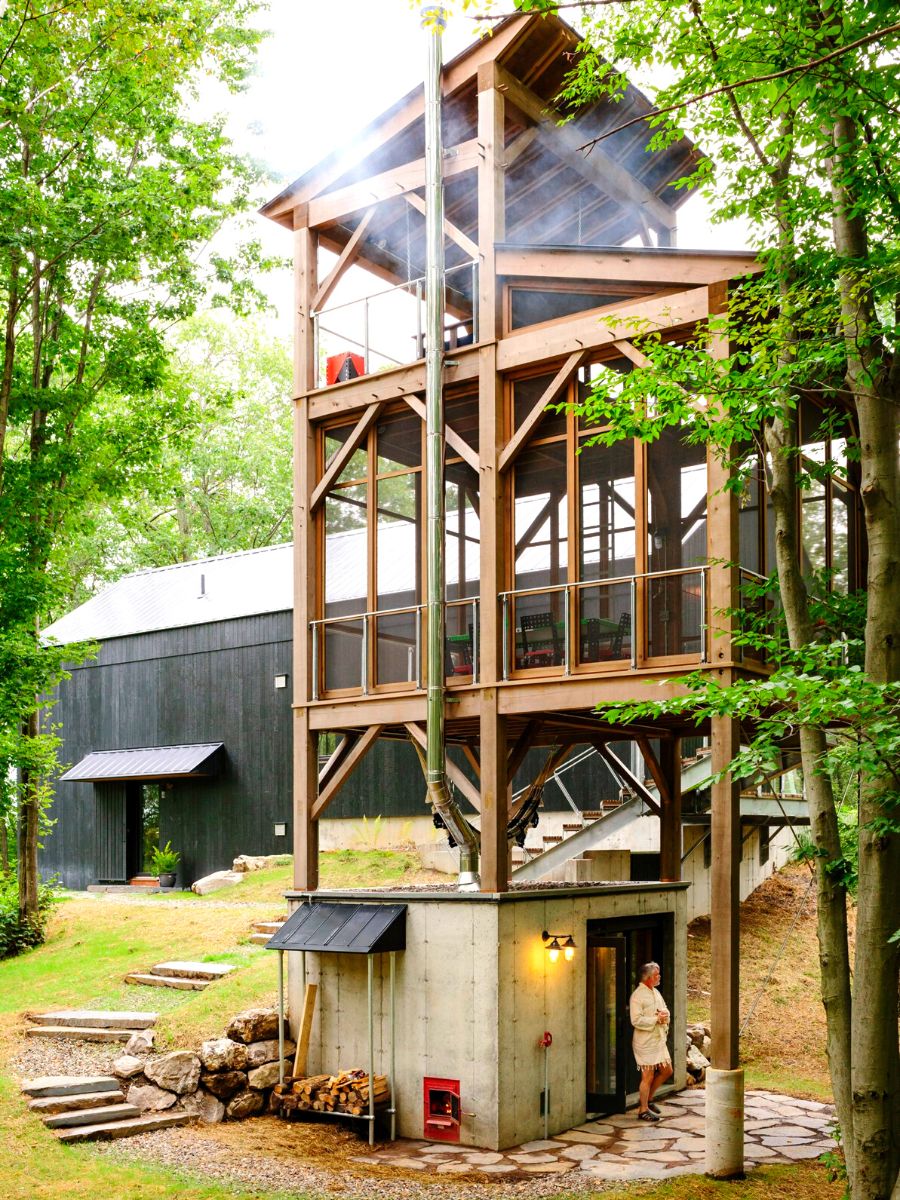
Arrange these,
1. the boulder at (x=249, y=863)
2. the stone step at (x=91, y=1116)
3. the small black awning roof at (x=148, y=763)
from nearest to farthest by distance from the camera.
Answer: the stone step at (x=91, y=1116) < the boulder at (x=249, y=863) < the small black awning roof at (x=148, y=763)

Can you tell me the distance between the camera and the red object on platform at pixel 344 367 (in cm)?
1388

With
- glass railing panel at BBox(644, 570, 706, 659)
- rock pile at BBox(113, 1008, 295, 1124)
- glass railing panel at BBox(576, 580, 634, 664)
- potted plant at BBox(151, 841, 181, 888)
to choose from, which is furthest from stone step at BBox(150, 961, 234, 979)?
potted plant at BBox(151, 841, 181, 888)

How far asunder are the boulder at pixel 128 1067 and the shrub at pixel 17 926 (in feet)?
22.8

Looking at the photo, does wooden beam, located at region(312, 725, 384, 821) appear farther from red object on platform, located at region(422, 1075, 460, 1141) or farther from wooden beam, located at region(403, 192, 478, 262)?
wooden beam, located at region(403, 192, 478, 262)

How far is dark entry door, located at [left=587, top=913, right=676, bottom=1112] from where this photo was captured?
12.6m

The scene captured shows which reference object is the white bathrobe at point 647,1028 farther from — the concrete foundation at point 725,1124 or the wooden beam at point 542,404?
the wooden beam at point 542,404

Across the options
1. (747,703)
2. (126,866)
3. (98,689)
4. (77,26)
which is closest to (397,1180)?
(747,703)

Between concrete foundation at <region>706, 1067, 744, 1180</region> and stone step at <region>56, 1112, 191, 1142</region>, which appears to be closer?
concrete foundation at <region>706, 1067, 744, 1180</region>

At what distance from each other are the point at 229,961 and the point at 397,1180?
5.74 m

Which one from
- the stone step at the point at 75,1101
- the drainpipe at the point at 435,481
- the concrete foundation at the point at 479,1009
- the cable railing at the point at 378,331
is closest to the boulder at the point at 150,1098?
the stone step at the point at 75,1101

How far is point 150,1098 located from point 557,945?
4.28 metres

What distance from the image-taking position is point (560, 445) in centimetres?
1242

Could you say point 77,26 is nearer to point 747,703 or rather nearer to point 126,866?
point 747,703

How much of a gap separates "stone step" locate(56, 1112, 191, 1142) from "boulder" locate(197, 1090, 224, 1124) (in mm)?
164
